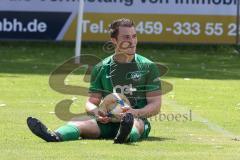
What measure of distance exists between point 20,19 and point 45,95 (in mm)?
12413

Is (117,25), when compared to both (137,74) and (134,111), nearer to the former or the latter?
(137,74)

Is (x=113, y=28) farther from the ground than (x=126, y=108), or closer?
farther from the ground

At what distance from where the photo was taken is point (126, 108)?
9.54 m

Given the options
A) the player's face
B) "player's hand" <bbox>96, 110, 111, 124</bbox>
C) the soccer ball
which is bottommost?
"player's hand" <bbox>96, 110, 111, 124</bbox>

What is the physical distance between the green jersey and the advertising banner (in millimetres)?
17731

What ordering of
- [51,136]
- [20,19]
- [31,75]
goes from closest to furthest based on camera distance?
[51,136], [31,75], [20,19]

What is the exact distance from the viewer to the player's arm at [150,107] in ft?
31.8

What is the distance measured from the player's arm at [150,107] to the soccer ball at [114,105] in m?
0.13

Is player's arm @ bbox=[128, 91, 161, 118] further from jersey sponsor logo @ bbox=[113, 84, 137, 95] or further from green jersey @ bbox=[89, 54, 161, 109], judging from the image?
jersey sponsor logo @ bbox=[113, 84, 137, 95]

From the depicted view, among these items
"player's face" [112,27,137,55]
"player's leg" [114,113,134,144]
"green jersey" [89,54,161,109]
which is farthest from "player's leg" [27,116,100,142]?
"player's face" [112,27,137,55]

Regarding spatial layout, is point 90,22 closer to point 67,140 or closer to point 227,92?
point 227,92

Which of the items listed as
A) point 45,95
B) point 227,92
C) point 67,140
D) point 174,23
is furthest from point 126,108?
point 174,23

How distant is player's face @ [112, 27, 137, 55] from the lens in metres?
9.70

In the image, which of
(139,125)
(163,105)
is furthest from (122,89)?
(163,105)
